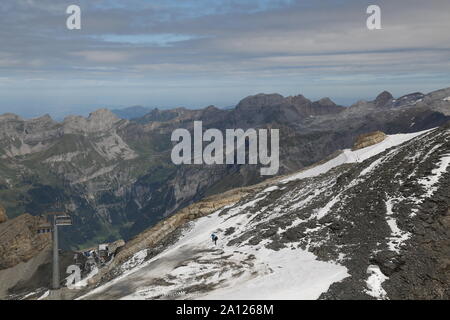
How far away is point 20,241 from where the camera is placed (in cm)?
13700

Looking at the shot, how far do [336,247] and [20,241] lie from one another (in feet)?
425

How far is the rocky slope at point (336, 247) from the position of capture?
98.1 feet

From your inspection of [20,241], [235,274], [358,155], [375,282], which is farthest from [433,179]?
[20,241]

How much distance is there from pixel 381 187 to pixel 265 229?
1371cm

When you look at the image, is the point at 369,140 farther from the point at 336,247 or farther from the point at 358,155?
the point at 336,247

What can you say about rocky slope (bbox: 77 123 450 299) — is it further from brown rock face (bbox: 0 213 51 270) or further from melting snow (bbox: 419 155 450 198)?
brown rock face (bbox: 0 213 51 270)

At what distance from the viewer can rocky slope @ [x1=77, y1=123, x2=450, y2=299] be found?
2989cm

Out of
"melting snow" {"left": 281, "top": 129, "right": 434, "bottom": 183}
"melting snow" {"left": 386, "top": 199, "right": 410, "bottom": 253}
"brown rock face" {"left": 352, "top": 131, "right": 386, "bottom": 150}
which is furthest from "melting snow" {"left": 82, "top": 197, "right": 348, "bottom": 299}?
"brown rock face" {"left": 352, "top": 131, "right": 386, "bottom": 150}

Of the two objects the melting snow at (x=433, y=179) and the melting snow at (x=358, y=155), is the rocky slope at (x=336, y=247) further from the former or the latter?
the melting snow at (x=358, y=155)

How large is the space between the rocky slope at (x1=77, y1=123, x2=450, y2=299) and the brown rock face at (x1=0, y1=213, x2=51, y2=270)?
312 ft

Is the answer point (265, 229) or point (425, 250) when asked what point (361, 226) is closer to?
point (425, 250)

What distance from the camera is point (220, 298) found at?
29062 mm

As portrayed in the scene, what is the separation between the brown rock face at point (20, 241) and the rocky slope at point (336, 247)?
94959mm
